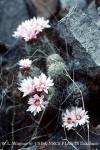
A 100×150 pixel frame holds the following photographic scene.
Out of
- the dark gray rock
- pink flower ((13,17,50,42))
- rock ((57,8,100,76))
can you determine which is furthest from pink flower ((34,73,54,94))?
the dark gray rock

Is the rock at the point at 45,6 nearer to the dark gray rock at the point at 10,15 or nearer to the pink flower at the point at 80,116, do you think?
the dark gray rock at the point at 10,15

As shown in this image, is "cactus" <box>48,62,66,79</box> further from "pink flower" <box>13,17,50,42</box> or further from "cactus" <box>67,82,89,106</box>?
"pink flower" <box>13,17,50,42</box>

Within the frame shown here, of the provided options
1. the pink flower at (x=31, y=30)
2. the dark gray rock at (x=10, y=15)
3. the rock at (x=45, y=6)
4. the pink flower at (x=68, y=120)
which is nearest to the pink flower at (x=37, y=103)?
the pink flower at (x=68, y=120)

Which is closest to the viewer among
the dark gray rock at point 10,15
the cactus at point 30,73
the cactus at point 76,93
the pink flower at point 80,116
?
the pink flower at point 80,116

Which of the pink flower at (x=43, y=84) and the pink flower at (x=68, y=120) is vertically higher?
the pink flower at (x=43, y=84)

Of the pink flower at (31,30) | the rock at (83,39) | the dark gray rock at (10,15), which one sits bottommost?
the rock at (83,39)

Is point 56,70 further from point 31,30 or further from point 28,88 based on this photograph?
point 31,30

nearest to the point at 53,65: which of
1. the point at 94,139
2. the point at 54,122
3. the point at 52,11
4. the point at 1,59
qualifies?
the point at 54,122
